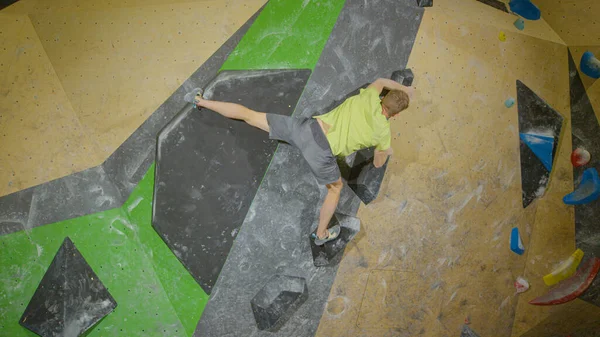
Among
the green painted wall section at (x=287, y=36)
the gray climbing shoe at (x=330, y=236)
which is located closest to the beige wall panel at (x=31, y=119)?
the green painted wall section at (x=287, y=36)

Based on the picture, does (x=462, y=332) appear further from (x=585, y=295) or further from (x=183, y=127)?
(x=183, y=127)

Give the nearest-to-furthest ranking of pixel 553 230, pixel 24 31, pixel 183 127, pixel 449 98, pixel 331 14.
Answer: pixel 24 31 < pixel 183 127 < pixel 331 14 < pixel 449 98 < pixel 553 230

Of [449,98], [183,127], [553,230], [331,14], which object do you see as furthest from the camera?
[553,230]

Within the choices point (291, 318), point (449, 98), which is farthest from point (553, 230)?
point (291, 318)

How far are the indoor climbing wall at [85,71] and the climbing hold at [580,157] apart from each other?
9.74 feet

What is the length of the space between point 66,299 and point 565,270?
376 cm

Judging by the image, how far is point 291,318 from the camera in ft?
11.2

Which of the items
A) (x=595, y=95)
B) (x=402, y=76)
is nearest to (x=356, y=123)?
(x=402, y=76)

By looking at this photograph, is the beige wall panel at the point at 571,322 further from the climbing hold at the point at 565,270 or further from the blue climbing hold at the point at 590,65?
the blue climbing hold at the point at 590,65

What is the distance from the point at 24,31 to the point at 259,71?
1412 mm

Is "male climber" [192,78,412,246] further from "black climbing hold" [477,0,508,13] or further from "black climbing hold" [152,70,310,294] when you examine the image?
"black climbing hold" [477,0,508,13]

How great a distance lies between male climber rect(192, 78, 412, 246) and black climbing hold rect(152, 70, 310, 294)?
13 cm

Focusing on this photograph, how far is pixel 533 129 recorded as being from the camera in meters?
3.88

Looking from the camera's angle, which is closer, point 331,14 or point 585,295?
point 331,14
